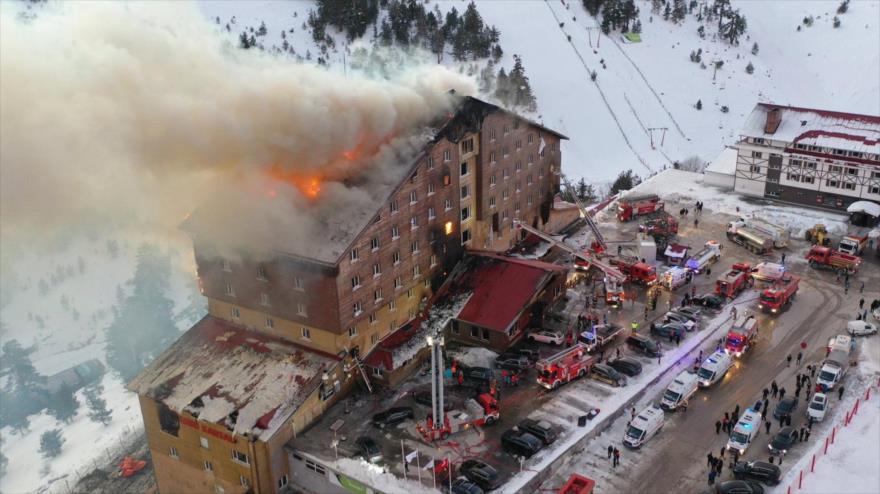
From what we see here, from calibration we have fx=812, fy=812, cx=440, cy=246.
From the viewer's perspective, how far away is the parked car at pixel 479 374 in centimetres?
4753

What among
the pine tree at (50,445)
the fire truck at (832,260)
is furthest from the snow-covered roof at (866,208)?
the pine tree at (50,445)

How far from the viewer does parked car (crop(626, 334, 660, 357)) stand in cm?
5028

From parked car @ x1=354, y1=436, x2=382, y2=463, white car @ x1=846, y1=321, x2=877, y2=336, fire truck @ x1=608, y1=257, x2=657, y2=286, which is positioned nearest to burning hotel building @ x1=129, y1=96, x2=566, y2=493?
parked car @ x1=354, y1=436, x2=382, y2=463

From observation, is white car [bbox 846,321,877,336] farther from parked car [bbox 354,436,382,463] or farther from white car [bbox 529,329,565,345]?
parked car [bbox 354,436,382,463]

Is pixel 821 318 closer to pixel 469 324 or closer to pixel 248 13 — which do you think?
pixel 469 324

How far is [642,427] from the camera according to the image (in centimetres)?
4247

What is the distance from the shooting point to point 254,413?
142ft

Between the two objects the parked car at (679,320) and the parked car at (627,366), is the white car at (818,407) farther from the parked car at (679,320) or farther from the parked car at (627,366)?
the parked car at (679,320)

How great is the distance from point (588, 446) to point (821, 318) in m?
22.6

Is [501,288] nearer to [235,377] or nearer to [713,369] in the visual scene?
[713,369]

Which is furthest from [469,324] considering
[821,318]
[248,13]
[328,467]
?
[248,13]

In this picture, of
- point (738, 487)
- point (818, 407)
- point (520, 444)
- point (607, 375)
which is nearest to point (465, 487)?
point (520, 444)

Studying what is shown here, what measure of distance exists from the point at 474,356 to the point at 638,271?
16.3m

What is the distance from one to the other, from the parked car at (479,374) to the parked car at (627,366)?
24.7ft
